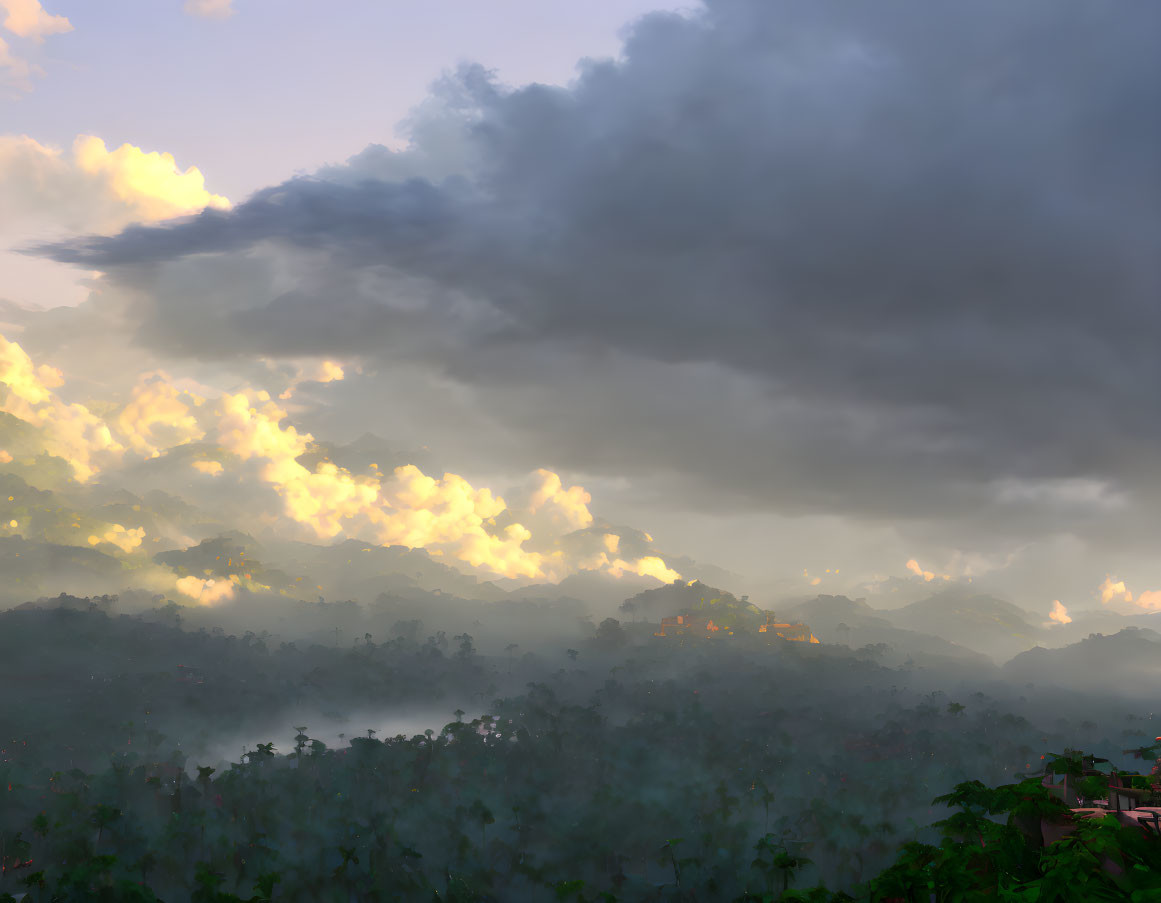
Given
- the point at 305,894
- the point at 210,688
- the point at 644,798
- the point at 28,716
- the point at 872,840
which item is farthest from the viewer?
the point at 210,688

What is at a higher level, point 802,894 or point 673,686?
point 802,894

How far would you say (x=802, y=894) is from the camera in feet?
65.1

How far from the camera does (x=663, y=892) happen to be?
257 feet

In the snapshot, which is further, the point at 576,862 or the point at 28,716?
the point at 28,716

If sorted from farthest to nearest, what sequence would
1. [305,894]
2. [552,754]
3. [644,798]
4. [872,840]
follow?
[552,754]
[644,798]
[872,840]
[305,894]

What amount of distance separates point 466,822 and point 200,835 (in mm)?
26921

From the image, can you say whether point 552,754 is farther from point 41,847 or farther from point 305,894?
point 41,847

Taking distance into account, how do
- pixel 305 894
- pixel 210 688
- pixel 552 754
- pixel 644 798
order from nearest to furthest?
pixel 305 894, pixel 644 798, pixel 552 754, pixel 210 688

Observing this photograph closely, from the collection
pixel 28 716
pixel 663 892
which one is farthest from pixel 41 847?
pixel 28 716

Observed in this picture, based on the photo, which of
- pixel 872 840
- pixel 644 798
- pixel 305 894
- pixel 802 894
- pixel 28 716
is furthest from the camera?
pixel 28 716

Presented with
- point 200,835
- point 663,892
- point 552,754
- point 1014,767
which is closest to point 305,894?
point 200,835

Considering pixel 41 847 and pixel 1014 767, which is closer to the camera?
pixel 41 847

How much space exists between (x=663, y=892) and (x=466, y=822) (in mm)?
25242

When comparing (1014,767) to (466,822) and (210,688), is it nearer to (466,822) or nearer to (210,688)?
(466,822)
